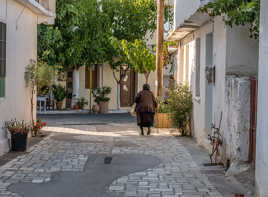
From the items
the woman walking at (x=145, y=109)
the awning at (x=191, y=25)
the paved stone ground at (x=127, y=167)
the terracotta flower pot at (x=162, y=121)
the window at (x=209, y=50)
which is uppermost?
the awning at (x=191, y=25)

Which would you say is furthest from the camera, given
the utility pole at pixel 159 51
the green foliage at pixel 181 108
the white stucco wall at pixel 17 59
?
the utility pole at pixel 159 51

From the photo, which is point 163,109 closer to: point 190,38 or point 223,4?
point 190,38

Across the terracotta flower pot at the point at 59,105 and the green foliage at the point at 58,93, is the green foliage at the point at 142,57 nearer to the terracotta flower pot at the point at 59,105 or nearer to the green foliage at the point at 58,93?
the green foliage at the point at 58,93

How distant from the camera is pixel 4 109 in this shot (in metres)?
11.3

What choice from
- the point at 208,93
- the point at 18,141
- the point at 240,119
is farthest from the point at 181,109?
the point at 240,119

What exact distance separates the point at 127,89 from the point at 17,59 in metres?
17.2

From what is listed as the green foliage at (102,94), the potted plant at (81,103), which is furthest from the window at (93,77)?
the green foliage at (102,94)

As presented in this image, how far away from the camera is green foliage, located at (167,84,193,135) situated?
14773 millimetres

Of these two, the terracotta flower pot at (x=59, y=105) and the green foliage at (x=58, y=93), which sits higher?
the green foliage at (x=58, y=93)

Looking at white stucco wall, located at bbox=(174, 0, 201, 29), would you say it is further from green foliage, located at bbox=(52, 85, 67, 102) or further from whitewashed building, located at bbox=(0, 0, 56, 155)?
green foliage, located at bbox=(52, 85, 67, 102)

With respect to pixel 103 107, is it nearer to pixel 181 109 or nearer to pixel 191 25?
pixel 181 109

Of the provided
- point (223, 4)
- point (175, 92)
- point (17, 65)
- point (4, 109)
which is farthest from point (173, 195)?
point (175, 92)

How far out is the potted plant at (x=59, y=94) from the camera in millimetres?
26156

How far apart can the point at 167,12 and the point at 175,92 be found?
13306 mm
